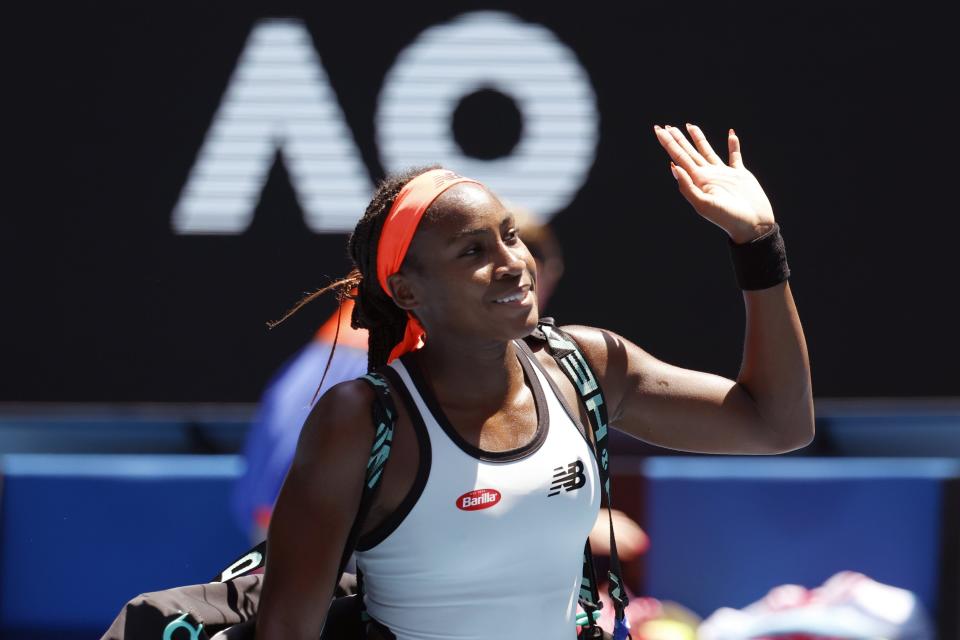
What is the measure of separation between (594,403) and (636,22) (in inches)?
112

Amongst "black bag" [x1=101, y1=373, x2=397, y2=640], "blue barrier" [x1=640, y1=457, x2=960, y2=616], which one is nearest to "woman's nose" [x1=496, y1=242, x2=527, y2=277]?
"black bag" [x1=101, y1=373, x2=397, y2=640]

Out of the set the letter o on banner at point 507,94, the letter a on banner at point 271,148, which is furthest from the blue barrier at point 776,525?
the letter a on banner at point 271,148

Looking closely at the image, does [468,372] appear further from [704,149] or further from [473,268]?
[704,149]

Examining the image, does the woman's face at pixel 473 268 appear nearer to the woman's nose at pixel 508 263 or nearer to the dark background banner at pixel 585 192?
the woman's nose at pixel 508 263

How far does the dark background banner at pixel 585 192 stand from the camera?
4715 mm

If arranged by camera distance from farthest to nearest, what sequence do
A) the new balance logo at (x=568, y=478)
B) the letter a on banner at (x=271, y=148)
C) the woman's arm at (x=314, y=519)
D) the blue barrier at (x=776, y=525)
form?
1. the letter a on banner at (x=271, y=148)
2. the blue barrier at (x=776, y=525)
3. the new balance logo at (x=568, y=478)
4. the woman's arm at (x=314, y=519)

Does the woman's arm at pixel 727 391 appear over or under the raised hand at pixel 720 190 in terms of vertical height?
under

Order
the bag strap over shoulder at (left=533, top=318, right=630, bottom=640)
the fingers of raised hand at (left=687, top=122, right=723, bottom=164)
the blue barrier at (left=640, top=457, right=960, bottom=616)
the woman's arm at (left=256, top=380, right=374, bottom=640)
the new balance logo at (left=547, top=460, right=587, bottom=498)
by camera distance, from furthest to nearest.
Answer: the blue barrier at (left=640, top=457, right=960, bottom=616) < the fingers of raised hand at (left=687, top=122, right=723, bottom=164) < the bag strap over shoulder at (left=533, top=318, right=630, bottom=640) < the new balance logo at (left=547, top=460, right=587, bottom=498) < the woman's arm at (left=256, top=380, right=374, bottom=640)

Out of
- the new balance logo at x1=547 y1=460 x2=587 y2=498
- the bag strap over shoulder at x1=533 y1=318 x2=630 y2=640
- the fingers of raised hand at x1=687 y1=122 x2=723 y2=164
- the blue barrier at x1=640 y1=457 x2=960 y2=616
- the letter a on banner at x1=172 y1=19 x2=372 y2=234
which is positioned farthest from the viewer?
the letter a on banner at x1=172 y1=19 x2=372 y2=234

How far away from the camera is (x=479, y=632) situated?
1974mm

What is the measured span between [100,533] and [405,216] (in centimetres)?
248

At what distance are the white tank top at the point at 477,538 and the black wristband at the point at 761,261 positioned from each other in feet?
1.37

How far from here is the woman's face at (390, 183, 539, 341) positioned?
6.59ft

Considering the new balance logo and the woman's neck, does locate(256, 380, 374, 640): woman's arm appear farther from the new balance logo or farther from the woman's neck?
the new balance logo
